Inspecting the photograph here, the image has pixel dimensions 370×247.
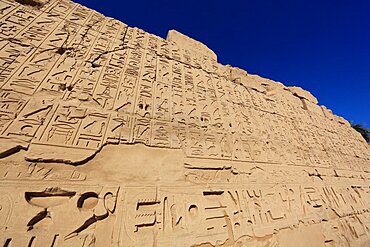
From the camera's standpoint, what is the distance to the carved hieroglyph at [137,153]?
1350 millimetres

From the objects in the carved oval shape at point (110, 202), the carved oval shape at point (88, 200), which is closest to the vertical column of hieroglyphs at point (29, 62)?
the carved oval shape at point (88, 200)

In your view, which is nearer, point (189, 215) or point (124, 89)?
point (189, 215)

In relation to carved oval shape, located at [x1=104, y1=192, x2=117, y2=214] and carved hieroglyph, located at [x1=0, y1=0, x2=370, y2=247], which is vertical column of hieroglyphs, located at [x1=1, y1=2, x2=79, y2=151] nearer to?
carved hieroglyph, located at [x1=0, y1=0, x2=370, y2=247]

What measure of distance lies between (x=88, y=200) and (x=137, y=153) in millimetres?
591

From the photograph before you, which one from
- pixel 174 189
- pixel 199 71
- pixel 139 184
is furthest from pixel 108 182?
pixel 199 71

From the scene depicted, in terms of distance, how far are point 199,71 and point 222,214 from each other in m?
2.50

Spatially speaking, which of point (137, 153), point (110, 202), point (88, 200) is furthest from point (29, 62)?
point (110, 202)

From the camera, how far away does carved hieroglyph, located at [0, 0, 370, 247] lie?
1.35 metres

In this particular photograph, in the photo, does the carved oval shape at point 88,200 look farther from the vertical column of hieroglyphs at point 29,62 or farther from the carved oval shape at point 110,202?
the vertical column of hieroglyphs at point 29,62

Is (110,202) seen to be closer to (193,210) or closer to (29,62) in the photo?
(193,210)

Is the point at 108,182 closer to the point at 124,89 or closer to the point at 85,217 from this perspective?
the point at 85,217

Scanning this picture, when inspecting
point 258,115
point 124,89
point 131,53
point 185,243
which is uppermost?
point 131,53

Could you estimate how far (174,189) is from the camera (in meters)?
1.79

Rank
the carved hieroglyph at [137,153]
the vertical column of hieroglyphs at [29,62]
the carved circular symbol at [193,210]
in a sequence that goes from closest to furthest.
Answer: the carved hieroglyph at [137,153], the vertical column of hieroglyphs at [29,62], the carved circular symbol at [193,210]
